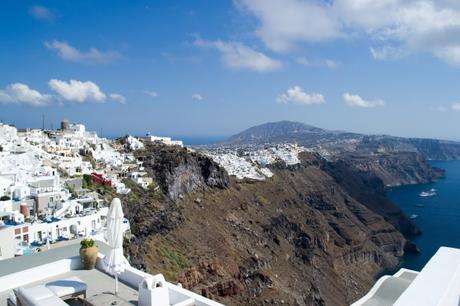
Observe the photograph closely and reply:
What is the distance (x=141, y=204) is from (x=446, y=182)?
5762 inches

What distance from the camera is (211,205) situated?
184 feet

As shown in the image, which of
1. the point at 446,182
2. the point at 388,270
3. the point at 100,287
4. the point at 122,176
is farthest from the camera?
the point at 446,182

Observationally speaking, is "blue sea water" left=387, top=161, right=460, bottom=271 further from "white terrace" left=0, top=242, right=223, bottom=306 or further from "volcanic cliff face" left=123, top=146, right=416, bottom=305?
"white terrace" left=0, top=242, right=223, bottom=306

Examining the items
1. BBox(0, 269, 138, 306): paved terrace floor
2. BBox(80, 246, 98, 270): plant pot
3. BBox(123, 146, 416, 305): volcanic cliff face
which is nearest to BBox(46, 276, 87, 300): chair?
BBox(0, 269, 138, 306): paved terrace floor

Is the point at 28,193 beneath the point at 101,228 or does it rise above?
above

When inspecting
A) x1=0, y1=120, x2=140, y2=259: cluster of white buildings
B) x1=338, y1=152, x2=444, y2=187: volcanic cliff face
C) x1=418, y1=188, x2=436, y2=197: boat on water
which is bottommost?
x1=418, y1=188, x2=436, y2=197: boat on water

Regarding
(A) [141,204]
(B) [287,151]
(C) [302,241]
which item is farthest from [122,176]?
(B) [287,151]

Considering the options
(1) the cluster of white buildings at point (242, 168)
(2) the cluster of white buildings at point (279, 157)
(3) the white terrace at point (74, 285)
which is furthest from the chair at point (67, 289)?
(2) the cluster of white buildings at point (279, 157)

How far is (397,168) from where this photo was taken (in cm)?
15788

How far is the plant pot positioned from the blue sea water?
69327mm

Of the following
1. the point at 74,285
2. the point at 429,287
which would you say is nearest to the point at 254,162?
the point at 429,287

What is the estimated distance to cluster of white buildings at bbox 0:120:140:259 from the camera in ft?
62.5

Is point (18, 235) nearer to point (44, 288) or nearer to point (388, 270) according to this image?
point (44, 288)

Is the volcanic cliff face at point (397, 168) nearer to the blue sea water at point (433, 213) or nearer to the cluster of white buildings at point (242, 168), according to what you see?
the blue sea water at point (433, 213)
